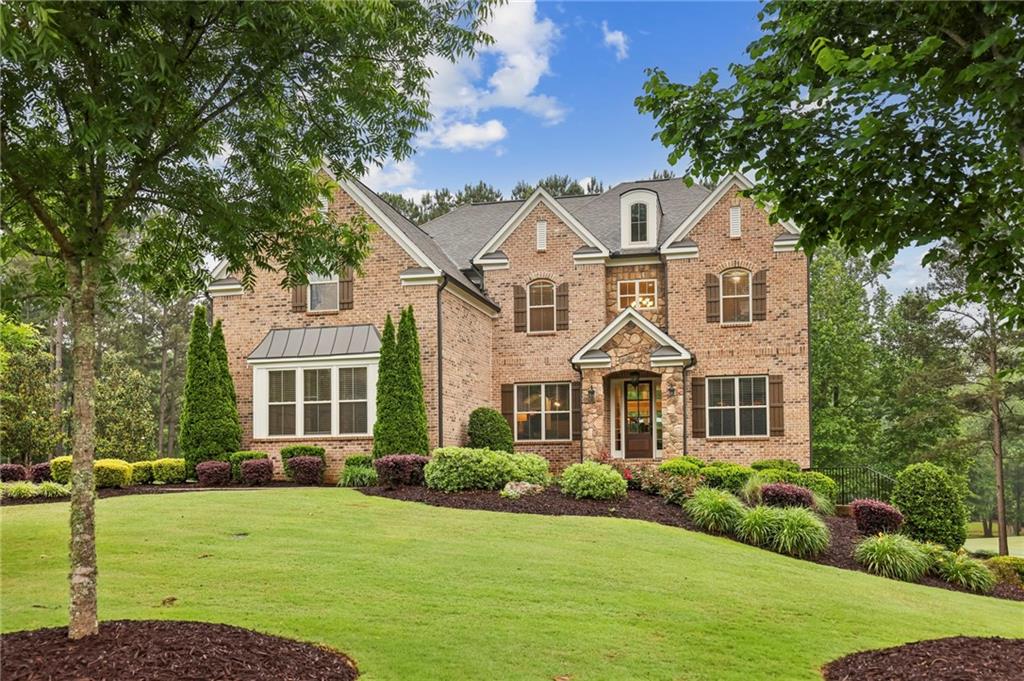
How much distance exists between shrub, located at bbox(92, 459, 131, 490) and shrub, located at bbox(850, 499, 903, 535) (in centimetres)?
1559

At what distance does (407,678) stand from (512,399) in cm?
1788

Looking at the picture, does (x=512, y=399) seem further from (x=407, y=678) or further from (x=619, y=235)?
(x=407, y=678)

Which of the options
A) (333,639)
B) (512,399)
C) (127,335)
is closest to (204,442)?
(512,399)

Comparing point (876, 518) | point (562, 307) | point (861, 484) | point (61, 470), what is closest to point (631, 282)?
point (562, 307)

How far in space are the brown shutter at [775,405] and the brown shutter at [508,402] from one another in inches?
283

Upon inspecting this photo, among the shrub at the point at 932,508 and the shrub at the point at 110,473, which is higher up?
the shrub at the point at 110,473

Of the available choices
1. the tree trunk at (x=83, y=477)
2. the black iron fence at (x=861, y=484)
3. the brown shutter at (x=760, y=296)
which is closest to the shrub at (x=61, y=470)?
the tree trunk at (x=83, y=477)

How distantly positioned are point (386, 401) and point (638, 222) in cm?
978

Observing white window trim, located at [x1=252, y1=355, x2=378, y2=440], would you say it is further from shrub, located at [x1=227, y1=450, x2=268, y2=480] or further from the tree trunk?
the tree trunk

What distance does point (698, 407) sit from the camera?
2309cm

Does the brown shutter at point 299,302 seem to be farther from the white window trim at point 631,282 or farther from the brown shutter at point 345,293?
the white window trim at point 631,282

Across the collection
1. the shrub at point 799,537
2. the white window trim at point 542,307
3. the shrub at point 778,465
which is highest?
the white window trim at point 542,307

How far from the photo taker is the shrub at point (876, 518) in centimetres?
1595

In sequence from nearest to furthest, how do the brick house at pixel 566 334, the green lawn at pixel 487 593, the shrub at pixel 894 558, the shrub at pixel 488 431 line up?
the green lawn at pixel 487 593 → the shrub at pixel 894 558 → the brick house at pixel 566 334 → the shrub at pixel 488 431
